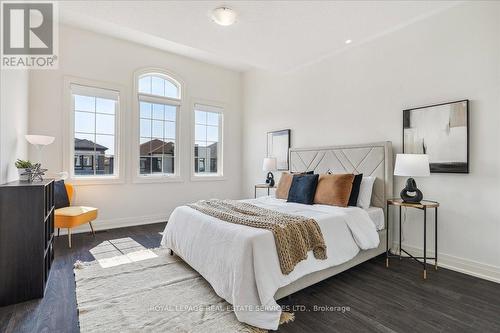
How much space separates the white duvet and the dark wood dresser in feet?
4.12

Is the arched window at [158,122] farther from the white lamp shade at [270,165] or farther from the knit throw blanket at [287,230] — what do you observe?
the knit throw blanket at [287,230]

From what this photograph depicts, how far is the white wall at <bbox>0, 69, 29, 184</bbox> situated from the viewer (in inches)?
101

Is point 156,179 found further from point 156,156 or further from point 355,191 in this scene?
point 355,191

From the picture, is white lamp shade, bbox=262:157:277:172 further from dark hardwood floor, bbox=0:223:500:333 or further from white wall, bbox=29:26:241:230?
dark hardwood floor, bbox=0:223:500:333

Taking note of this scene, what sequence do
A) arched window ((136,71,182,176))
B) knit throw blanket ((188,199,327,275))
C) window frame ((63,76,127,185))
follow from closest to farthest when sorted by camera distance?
knit throw blanket ((188,199,327,275)), window frame ((63,76,127,185)), arched window ((136,71,182,176))

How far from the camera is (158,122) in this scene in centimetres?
516

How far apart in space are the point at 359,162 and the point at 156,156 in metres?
3.79

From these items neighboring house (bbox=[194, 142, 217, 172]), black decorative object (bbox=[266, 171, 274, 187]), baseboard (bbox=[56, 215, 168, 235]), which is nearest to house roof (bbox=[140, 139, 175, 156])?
neighboring house (bbox=[194, 142, 217, 172])

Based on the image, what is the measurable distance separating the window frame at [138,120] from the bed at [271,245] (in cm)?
215

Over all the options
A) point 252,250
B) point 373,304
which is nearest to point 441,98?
point 373,304

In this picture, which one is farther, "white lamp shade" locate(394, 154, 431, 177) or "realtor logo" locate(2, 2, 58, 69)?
"realtor logo" locate(2, 2, 58, 69)

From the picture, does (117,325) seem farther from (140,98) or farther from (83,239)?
(140,98)

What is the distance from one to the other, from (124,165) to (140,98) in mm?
1317

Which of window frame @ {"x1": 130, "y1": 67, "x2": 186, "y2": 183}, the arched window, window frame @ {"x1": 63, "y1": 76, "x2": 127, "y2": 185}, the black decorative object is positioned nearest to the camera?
window frame @ {"x1": 63, "y1": 76, "x2": 127, "y2": 185}
